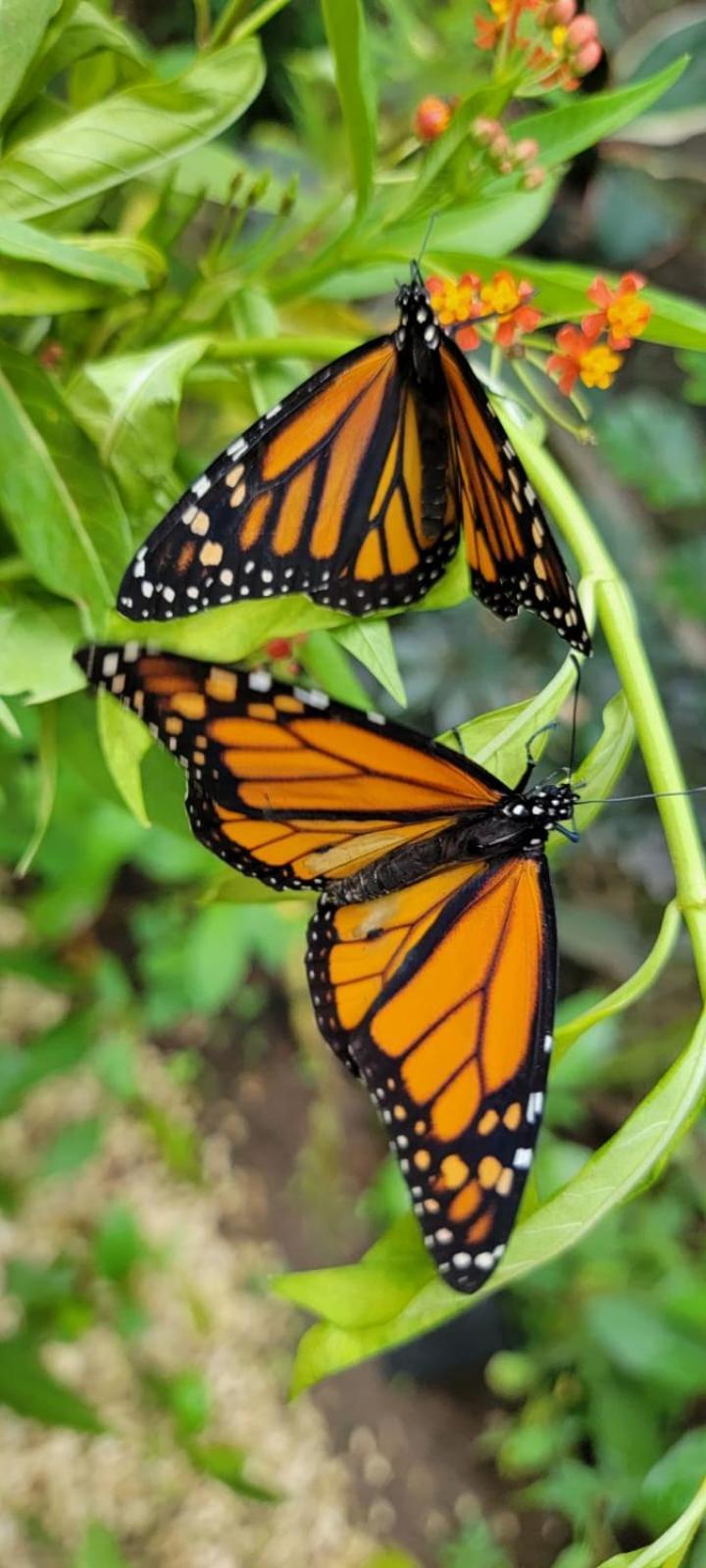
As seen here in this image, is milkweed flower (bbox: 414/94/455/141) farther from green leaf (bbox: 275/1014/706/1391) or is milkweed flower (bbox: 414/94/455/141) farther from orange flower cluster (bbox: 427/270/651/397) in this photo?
green leaf (bbox: 275/1014/706/1391)

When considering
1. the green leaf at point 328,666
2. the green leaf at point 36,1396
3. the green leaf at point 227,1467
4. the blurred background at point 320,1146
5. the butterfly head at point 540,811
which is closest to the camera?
the butterfly head at point 540,811

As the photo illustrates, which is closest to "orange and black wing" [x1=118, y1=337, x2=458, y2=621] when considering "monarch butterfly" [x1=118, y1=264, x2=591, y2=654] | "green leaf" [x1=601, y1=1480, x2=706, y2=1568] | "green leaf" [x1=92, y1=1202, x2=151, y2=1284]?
"monarch butterfly" [x1=118, y1=264, x2=591, y2=654]

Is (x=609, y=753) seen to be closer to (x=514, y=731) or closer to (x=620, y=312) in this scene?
(x=514, y=731)

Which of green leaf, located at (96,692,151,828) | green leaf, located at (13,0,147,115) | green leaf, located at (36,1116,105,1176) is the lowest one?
green leaf, located at (36,1116,105,1176)

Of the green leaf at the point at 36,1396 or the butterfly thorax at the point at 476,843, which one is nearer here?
the butterfly thorax at the point at 476,843

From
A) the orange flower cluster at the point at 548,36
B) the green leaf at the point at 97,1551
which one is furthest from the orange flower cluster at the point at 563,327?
the green leaf at the point at 97,1551

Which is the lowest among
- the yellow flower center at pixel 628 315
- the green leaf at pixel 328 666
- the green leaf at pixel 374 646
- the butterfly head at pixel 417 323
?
the green leaf at pixel 374 646

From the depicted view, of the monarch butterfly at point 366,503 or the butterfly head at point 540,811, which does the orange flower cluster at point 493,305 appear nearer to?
the monarch butterfly at point 366,503
